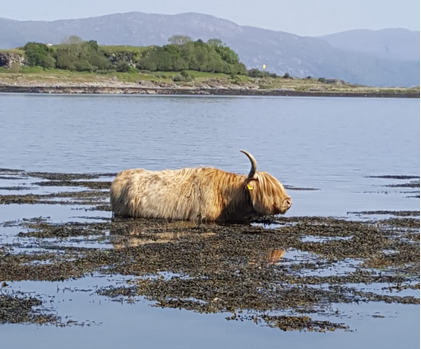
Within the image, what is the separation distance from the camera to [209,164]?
27516 mm

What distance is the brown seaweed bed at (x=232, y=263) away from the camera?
8.35 metres

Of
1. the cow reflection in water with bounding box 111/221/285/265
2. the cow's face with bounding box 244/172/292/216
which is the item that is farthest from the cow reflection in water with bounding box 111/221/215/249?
the cow's face with bounding box 244/172/292/216

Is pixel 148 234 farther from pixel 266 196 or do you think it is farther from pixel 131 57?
pixel 131 57

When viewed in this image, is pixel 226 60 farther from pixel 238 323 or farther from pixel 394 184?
pixel 238 323

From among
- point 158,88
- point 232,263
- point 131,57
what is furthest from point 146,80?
point 232,263

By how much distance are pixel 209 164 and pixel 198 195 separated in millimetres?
13825

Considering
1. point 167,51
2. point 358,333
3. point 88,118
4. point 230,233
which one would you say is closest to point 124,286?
point 358,333

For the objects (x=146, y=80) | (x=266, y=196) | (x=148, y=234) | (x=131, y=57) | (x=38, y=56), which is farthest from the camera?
(x=131, y=57)

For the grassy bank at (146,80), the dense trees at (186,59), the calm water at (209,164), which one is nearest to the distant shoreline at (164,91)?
the grassy bank at (146,80)

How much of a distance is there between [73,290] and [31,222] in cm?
448

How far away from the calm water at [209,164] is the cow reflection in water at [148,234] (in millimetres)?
1582

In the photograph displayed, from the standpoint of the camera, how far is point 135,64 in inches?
5758

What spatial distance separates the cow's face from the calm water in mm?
1067

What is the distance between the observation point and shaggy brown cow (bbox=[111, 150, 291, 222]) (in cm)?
1363
